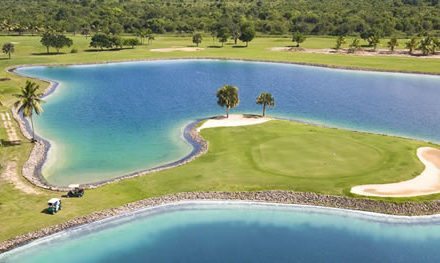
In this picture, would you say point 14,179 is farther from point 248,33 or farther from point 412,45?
point 412,45

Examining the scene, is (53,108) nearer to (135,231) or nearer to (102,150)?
(102,150)

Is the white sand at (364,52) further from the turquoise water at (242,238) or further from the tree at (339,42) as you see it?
the turquoise water at (242,238)

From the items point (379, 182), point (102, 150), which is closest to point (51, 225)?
point (102, 150)

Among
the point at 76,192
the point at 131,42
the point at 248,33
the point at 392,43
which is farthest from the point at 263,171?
the point at 248,33

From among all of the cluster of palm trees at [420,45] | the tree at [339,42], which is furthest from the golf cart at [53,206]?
the tree at [339,42]

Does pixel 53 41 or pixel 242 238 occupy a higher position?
pixel 53 41

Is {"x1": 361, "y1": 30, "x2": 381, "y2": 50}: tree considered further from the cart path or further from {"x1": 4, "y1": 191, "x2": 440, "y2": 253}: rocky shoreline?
the cart path
